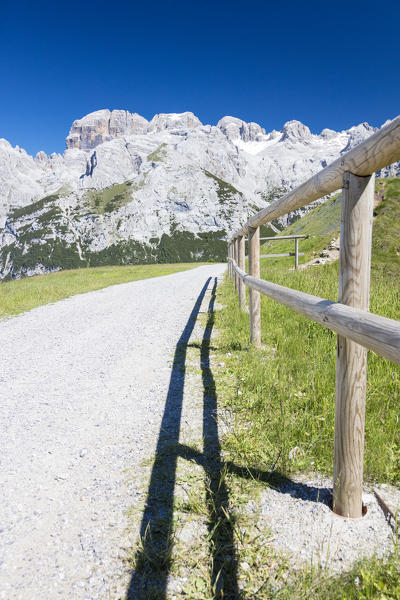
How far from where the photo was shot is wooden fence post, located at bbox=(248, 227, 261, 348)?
542cm

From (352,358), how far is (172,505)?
1.63m

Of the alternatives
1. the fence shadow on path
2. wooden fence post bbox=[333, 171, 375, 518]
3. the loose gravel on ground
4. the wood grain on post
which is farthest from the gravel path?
the wood grain on post

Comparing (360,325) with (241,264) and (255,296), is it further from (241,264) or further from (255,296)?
(241,264)

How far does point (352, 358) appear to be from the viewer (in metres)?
2.01

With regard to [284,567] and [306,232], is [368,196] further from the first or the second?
[306,232]

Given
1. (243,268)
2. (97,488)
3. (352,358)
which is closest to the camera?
(352,358)

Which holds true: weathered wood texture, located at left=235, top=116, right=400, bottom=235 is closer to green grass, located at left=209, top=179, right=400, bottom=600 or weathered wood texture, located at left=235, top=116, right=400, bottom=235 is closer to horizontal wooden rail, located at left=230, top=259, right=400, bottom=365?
horizontal wooden rail, located at left=230, top=259, right=400, bottom=365

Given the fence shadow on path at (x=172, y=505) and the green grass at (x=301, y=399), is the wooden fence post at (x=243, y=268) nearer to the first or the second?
the green grass at (x=301, y=399)

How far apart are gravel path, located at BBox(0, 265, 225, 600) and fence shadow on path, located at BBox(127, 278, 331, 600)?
0.44ft

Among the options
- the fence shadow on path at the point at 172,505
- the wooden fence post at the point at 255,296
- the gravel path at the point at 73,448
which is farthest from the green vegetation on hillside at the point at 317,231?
the fence shadow on path at the point at 172,505

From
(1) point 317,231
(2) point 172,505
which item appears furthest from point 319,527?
(1) point 317,231

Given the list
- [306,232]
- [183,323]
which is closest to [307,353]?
[183,323]

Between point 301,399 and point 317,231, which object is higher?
point 317,231

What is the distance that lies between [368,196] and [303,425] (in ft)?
6.74
